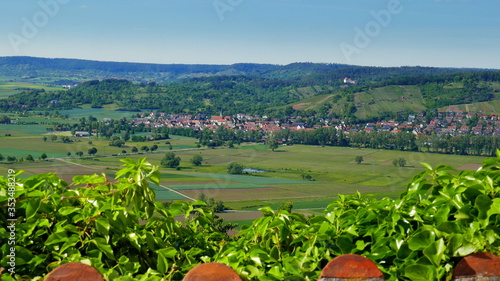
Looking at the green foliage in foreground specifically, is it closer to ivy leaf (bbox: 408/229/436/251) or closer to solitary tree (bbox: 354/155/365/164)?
ivy leaf (bbox: 408/229/436/251)

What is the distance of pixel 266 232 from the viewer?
1.96 meters

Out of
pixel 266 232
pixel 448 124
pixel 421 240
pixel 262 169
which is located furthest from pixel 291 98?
pixel 421 240

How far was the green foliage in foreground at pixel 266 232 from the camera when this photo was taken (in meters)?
1.64

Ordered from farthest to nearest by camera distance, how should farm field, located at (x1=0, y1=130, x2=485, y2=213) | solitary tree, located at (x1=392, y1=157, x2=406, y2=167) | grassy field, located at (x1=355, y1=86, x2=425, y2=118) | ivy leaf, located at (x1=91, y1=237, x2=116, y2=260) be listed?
grassy field, located at (x1=355, y1=86, x2=425, y2=118), solitary tree, located at (x1=392, y1=157, x2=406, y2=167), farm field, located at (x1=0, y1=130, x2=485, y2=213), ivy leaf, located at (x1=91, y1=237, x2=116, y2=260)

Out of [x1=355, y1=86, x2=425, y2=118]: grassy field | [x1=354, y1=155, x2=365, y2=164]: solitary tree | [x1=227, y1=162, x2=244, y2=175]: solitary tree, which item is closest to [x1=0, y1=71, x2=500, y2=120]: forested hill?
[x1=355, y1=86, x2=425, y2=118]: grassy field

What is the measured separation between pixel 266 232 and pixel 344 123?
326ft

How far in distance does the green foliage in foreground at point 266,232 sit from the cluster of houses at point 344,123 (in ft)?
276

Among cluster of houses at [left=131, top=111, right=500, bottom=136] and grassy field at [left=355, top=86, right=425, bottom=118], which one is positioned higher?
grassy field at [left=355, top=86, right=425, bottom=118]

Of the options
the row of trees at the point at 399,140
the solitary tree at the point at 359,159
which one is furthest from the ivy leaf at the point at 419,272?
the solitary tree at the point at 359,159

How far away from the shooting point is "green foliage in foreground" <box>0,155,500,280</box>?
5.37 ft

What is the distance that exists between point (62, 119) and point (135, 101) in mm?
28973

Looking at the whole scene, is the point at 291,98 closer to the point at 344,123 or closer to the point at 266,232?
the point at 344,123

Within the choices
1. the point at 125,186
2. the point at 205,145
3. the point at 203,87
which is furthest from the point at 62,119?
the point at 125,186

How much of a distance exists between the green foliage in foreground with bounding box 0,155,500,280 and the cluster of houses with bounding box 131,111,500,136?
84027 millimetres
